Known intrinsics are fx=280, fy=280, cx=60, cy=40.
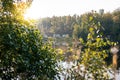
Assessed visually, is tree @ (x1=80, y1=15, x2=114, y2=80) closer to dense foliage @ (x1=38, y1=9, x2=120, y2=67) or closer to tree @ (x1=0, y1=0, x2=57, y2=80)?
tree @ (x1=0, y1=0, x2=57, y2=80)

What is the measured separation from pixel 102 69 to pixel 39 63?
331cm

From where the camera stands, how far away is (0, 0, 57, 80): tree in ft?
19.3

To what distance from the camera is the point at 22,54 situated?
5.98 m

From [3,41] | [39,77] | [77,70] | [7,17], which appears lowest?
[77,70]

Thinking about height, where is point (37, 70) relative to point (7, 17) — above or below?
below

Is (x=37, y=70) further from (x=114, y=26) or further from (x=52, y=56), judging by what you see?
(x=114, y=26)

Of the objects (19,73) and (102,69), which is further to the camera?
(102,69)

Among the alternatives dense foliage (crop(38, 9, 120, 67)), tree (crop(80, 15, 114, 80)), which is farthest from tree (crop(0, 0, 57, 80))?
dense foliage (crop(38, 9, 120, 67))

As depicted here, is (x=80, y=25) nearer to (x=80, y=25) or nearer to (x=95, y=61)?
(x=80, y=25)

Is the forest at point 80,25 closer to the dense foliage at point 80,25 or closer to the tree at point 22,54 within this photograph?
the dense foliage at point 80,25

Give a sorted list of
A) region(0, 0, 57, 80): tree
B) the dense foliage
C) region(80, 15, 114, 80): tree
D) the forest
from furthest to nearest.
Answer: the forest → the dense foliage → region(80, 15, 114, 80): tree → region(0, 0, 57, 80): tree

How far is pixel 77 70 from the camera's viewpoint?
29.6ft

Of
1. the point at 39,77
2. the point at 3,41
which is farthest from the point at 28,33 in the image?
the point at 39,77

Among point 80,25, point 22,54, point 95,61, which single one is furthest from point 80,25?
point 22,54
